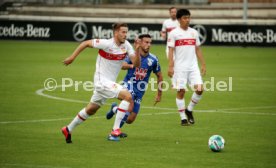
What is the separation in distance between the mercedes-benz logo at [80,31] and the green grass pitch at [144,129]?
14745mm

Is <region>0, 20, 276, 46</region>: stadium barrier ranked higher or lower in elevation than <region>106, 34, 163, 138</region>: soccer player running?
lower

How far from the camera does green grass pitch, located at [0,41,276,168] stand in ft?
36.9

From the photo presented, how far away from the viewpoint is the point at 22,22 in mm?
43469

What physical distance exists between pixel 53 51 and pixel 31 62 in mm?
6165

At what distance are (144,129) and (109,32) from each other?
88.2 ft

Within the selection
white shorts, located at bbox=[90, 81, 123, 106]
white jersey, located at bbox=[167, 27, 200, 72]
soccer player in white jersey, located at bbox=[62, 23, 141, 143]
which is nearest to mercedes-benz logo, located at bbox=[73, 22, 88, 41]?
white jersey, located at bbox=[167, 27, 200, 72]

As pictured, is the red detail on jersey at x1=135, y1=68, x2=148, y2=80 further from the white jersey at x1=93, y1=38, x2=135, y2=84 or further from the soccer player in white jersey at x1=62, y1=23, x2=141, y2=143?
the white jersey at x1=93, y1=38, x2=135, y2=84

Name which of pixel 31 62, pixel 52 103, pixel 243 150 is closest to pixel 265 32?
pixel 31 62

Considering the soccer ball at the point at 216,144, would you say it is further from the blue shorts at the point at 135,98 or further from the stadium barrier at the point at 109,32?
the stadium barrier at the point at 109,32

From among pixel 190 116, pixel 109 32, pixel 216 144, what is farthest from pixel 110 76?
pixel 109 32

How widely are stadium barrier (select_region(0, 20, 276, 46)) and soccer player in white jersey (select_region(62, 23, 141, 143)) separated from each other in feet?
83.6

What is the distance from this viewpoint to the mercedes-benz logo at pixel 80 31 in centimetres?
4250

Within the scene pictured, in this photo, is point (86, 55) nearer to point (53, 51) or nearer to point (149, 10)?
point (53, 51)

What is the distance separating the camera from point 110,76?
1325 centimetres
